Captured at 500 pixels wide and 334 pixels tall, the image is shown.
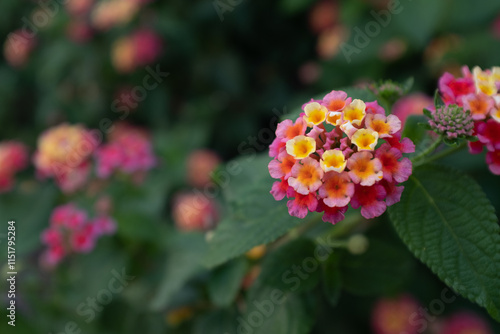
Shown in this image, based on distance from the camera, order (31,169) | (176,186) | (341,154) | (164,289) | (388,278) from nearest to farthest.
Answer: (341,154) → (388,278) → (164,289) → (176,186) → (31,169)

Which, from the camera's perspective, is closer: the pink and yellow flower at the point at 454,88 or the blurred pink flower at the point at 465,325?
the pink and yellow flower at the point at 454,88

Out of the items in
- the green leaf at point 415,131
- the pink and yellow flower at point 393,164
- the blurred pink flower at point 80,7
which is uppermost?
the pink and yellow flower at point 393,164

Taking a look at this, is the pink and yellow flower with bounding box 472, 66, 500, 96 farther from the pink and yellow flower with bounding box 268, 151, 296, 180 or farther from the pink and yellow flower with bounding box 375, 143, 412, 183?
the pink and yellow flower with bounding box 268, 151, 296, 180

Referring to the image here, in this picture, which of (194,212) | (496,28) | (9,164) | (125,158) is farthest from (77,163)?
(496,28)

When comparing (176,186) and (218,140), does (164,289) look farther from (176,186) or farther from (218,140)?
(218,140)

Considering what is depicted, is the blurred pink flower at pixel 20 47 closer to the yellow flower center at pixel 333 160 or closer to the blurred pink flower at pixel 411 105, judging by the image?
the blurred pink flower at pixel 411 105

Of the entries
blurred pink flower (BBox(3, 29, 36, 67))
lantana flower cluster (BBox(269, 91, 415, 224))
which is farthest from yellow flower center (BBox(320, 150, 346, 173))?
blurred pink flower (BBox(3, 29, 36, 67))

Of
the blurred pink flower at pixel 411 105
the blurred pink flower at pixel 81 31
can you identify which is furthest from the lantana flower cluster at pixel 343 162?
the blurred pink flower at pixel 81 31

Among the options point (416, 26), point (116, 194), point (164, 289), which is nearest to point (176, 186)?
point (116, 194)
